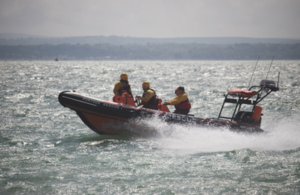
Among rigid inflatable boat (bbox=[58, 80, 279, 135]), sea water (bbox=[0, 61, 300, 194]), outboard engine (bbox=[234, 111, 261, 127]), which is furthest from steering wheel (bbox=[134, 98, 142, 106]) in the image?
outboard engine (bbox=[234, 111, 261, 127])

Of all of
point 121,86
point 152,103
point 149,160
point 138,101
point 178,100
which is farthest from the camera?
point 138,101

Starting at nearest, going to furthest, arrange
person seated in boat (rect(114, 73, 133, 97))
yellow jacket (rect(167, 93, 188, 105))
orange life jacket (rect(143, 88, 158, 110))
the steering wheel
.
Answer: yellow jacket (rect(167, 93, 188, 105))
orange life jacket (rect(143, 88, 158, 110))
person seated in boat (rect(114, 73, 133, 97))
the steering wheel

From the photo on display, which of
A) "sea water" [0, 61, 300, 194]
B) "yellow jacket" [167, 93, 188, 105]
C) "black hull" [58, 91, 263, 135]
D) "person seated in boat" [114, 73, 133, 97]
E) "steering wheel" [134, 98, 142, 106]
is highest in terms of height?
"person seated in boat" [114, 73, 133, 97]

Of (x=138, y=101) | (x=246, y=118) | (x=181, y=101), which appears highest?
(x=181, y=101)

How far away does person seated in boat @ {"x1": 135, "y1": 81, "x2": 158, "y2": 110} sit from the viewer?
9258 millimetres

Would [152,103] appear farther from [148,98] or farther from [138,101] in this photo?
[138,101]

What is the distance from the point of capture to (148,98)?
924 cm

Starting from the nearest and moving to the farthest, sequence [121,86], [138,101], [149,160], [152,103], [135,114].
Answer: [149,160], [135,114], [152,103], [121,86], [138,101]

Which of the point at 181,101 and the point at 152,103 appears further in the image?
the point at 152,103

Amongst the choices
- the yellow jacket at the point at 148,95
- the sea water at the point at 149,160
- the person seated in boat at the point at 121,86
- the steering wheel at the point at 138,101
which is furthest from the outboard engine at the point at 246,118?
the person seated in boat at the point at 121,86

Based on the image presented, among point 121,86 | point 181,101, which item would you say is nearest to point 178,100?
point 181,101

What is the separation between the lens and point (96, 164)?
280 inches

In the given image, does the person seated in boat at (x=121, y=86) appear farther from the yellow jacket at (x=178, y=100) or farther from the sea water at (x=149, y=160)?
the yellow jacket at (x=178, y=100)

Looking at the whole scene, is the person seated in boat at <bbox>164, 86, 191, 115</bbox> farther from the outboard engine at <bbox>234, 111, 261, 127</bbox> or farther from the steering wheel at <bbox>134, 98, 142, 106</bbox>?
the outboard engine at <bbox>234, 111, 261, 127</bbox>
